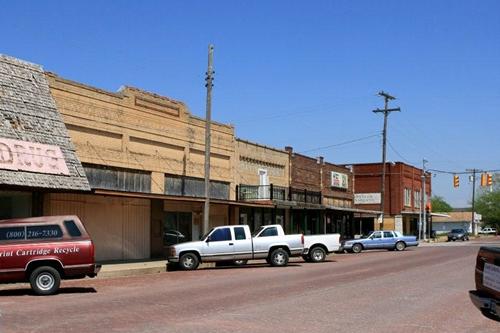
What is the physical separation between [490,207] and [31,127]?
123636mm

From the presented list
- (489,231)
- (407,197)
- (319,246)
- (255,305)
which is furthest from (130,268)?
(489,231)

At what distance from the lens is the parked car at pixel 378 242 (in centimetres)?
4225

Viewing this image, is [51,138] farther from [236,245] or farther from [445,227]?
[445,227]

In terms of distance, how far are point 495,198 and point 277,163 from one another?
98998 mm

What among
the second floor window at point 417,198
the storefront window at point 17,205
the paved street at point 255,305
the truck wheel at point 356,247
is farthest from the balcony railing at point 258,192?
the second floor window at point 417,198

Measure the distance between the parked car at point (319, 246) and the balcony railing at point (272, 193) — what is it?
8.23m

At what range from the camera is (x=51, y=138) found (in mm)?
23328

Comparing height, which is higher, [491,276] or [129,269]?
[491,276]

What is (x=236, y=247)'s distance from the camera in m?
26.3

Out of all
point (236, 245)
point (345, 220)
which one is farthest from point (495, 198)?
point (236, 245)

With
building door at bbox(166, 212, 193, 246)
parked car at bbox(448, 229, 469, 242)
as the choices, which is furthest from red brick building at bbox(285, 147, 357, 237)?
parked car at bbox(448, 229, 469, 242)

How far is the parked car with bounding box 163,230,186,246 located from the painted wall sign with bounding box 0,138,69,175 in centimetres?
990

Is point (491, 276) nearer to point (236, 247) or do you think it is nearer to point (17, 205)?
point (236, 247)

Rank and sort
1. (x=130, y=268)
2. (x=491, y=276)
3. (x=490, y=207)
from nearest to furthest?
(x=491, y=276) → (x=130, y=268) → (x=490, y=207)
